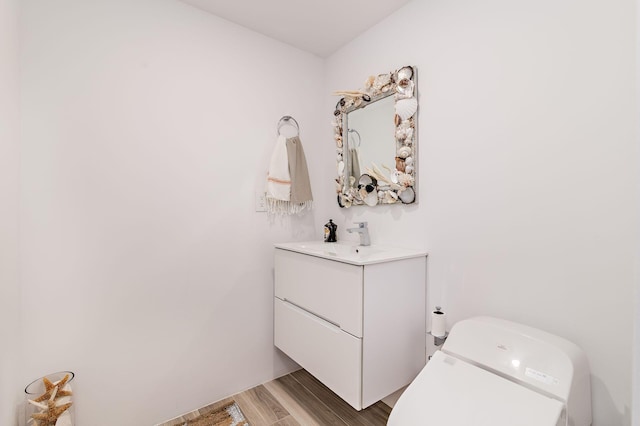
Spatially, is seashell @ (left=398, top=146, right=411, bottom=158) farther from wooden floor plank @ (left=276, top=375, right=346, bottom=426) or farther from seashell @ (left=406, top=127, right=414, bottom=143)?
wooden floor plank @ (left=276, top=375, right=346, bottom=426)

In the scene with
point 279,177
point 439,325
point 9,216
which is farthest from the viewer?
point 279,177

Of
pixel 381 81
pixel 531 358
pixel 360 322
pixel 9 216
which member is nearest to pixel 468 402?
pixel 531 358

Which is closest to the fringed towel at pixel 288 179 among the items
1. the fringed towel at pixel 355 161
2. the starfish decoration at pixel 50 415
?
the fringed towel at pixel 355 161

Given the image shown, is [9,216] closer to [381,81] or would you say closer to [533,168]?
[381,81]

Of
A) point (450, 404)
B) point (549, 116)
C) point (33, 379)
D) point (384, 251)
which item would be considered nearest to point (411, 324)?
point (384, 251)

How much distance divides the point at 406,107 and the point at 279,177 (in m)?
0.92

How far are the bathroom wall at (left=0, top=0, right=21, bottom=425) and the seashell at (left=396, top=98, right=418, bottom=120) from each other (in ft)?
5.61

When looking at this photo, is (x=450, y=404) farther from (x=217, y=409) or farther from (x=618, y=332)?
(x=217, y=409)

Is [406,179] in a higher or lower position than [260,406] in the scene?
higher

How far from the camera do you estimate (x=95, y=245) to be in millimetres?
1479

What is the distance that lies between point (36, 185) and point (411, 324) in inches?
75.6

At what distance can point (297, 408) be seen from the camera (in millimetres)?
1756

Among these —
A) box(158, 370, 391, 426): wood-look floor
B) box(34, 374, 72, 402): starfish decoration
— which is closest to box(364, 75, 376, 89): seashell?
box(158, 370, 391, 426): wood-look floor

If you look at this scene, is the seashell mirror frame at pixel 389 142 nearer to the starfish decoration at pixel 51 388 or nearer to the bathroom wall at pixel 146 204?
the bathroom wall at pixel 146 204
